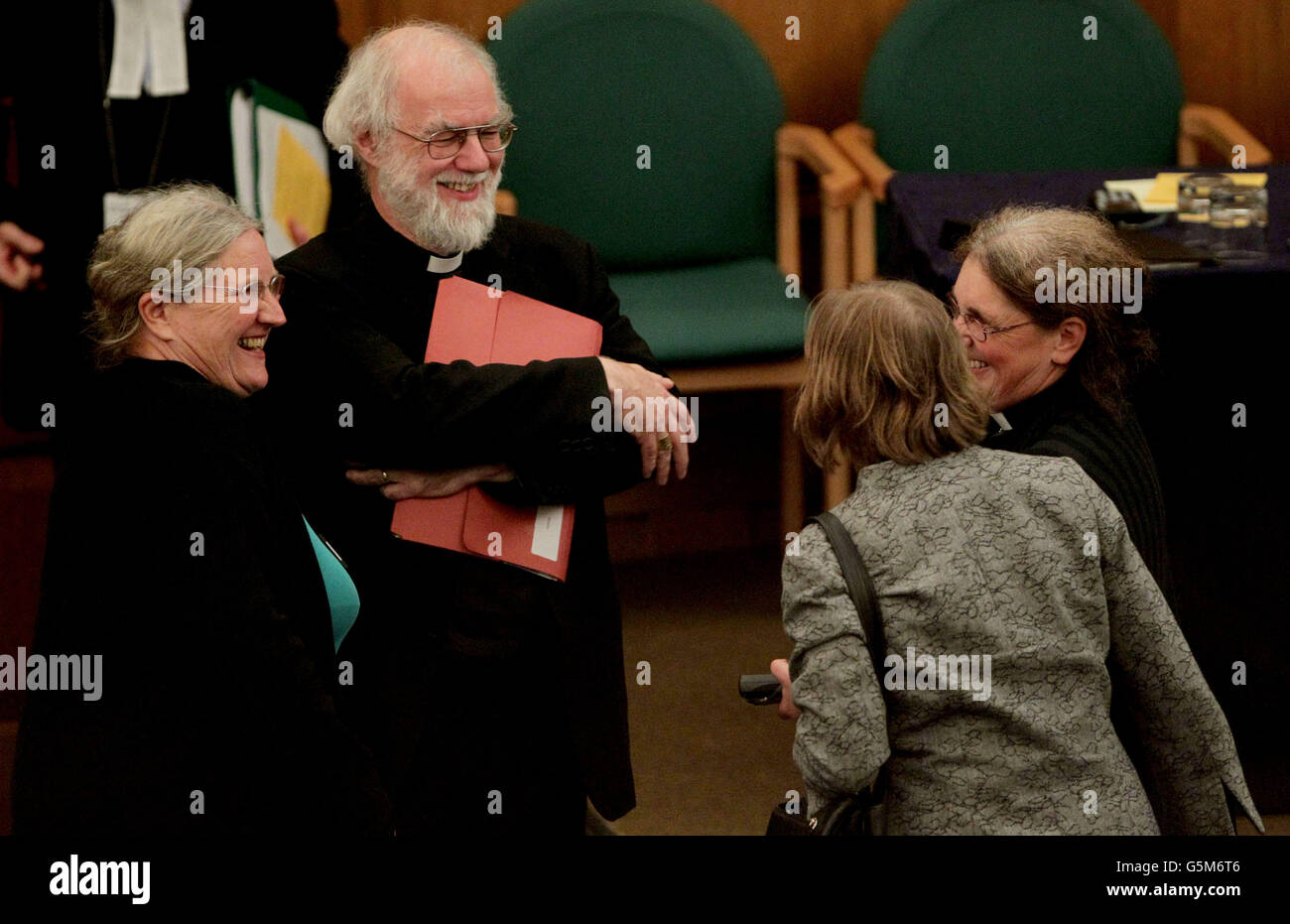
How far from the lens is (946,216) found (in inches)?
127

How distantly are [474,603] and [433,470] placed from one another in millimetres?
216

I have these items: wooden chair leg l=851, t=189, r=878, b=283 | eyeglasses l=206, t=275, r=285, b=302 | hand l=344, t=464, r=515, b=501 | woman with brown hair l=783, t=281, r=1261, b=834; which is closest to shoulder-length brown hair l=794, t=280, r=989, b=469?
woman with brown hair l=783, t=281, r=1261, b=834

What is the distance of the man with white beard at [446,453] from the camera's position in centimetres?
232

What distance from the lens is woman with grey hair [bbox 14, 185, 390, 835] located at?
179cm

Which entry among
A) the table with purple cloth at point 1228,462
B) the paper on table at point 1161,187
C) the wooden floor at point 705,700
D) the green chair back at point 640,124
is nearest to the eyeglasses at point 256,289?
the table with purple cloth at point 1228,462

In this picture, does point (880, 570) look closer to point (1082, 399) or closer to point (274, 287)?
point (1082, 399)

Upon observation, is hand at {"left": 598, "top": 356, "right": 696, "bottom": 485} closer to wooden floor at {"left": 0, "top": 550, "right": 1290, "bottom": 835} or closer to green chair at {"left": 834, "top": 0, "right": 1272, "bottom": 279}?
wooden floor at {"left": 0, "top": 550, "right": 1290, "bottom": 835}

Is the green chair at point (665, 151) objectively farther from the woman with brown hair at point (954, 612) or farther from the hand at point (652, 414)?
the woman with brown hair at point (954, 612)

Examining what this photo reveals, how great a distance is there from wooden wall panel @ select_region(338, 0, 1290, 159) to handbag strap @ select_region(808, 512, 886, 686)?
3242 millimetres

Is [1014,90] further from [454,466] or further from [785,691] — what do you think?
[785,691]

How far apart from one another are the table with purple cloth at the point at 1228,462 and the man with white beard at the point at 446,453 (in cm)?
92

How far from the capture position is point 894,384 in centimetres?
183

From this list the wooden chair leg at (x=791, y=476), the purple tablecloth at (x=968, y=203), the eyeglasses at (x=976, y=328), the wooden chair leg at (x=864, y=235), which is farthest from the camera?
the wooden chair leg at (x=791, y=476)

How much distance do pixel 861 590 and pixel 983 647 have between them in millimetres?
155
